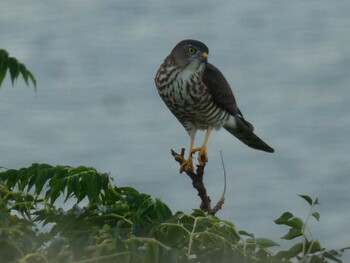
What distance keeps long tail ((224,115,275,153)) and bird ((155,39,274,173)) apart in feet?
1.17

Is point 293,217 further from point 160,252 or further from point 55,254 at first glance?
point 55,254

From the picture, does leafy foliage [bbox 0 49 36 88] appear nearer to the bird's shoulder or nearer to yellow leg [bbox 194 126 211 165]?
yellow leg [bbox 194 126 211 165]

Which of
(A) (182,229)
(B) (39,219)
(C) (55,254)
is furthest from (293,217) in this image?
(C) (55,254)

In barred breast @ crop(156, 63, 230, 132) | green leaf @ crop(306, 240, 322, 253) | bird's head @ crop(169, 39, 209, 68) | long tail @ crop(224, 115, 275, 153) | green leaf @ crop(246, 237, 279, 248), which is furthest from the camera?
long tail @ crop(224, 115, 275, 153)

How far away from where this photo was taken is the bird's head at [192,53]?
6836mm

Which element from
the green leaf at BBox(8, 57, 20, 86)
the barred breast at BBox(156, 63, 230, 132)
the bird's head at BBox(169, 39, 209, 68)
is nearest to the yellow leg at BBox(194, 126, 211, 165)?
the barred breast at BBox(156, 63, 230, 132)

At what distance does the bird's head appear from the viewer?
6.84m

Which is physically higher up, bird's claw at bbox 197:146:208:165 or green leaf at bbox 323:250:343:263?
bird's claw at bbox 197:146:208:165

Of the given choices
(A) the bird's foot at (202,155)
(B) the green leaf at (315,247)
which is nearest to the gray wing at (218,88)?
(A) the bird's foot at (202,155)

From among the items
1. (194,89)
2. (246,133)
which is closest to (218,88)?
(194,89)

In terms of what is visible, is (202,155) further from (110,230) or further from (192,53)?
(110,230)

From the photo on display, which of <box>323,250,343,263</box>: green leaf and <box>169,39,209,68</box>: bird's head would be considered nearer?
<box>323,250,343,263</box>: green leaf

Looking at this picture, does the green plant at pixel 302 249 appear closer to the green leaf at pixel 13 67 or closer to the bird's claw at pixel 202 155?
the green leaf at pixel 13 67

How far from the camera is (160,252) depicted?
2035mm
